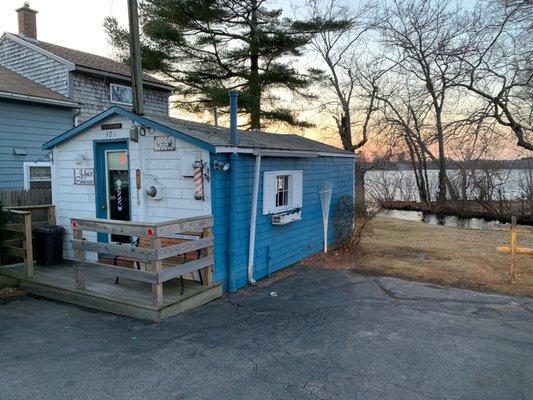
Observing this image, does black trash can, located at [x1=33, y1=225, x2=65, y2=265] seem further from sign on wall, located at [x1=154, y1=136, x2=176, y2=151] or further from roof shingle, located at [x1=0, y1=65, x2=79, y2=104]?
roof shingle, located at [x1=0, y1=65, x2=79, y2=104]

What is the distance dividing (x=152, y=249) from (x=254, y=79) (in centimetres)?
1508

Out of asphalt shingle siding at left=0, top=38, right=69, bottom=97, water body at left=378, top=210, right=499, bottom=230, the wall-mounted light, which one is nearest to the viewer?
the wall-mounted light

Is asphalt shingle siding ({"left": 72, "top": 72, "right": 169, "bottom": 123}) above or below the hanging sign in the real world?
above

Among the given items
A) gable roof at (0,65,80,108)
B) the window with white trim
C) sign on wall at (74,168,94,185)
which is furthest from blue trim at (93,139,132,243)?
gable roof at (0,65,80,108)

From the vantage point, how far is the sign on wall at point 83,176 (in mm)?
7168

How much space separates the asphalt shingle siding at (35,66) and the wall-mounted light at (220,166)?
851 centimetres

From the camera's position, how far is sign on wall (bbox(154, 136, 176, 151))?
20.6 ft

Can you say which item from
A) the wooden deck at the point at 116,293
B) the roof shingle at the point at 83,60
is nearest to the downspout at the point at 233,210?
the wooden deck at the point at 116,293

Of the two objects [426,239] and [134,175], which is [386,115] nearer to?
[426,239]

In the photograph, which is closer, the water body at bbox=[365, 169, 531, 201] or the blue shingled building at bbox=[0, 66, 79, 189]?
the blue shingled building at bbox=[0, 66, 79, 189]

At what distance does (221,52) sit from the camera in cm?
1919

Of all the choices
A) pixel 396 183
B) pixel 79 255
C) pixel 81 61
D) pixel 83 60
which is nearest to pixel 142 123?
pixel 79 255

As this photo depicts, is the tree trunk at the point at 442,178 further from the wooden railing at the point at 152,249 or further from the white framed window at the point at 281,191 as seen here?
the wooden railing at the point at 152,249

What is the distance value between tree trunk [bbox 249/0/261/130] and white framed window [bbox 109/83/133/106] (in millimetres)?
5704
